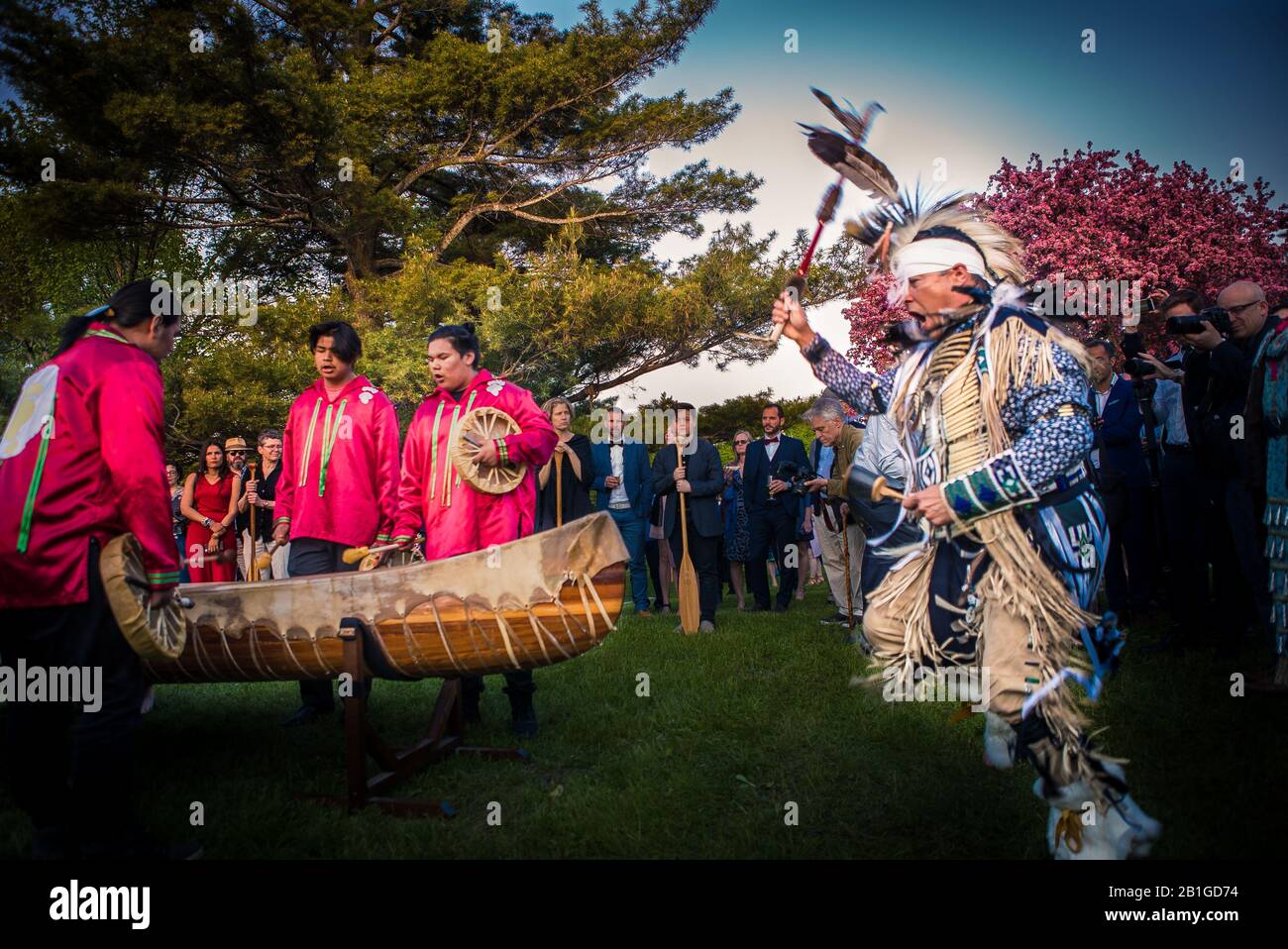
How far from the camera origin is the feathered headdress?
3.06 metres

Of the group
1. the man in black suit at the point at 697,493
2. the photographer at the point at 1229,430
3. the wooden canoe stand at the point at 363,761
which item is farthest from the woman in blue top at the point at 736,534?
the wooden canoe stand at the point at 363,761

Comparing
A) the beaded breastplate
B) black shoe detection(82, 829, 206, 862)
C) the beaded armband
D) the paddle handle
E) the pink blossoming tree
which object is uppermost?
the pink blossoming tree

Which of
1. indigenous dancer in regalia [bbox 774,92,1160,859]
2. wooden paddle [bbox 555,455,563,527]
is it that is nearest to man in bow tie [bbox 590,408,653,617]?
wooden paddle [bbox 555,455,563,527]

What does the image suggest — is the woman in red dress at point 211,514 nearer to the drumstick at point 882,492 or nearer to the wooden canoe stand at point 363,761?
the wooden canoe stand at point 363,761

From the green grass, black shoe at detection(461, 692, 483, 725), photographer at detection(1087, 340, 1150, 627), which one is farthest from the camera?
photographer at detection(1087, 340, 1150, 627)

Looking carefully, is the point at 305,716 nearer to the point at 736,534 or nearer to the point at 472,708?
the point at 472,708

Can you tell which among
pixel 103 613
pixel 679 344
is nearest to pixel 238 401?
pixel 679 344

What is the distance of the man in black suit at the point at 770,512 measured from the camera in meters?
9.95

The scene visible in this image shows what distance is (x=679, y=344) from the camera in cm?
1777

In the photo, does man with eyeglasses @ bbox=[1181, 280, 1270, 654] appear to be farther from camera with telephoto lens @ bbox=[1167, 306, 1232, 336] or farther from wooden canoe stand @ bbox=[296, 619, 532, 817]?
wooden canoe stand @ bbox=[296, 619, 532, 817]

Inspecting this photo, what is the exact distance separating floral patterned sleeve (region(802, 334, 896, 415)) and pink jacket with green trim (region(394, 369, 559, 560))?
166cm

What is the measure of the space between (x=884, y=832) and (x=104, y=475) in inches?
121

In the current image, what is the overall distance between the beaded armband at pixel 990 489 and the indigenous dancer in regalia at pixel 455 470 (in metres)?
2.43
